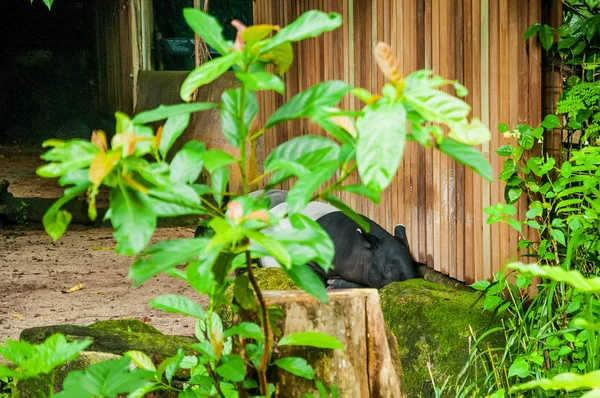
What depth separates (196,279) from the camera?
1.29m

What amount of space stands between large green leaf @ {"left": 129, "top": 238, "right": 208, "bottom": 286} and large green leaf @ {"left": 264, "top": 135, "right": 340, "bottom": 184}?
6.5 inches

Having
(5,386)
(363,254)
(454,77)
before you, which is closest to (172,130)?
(5,386)

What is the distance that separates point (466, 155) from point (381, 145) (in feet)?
0.60

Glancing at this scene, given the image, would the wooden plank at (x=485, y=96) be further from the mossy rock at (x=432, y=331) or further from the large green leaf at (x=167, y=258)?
the large green leaf at (x=167, y=258)

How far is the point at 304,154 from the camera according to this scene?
4.28ft

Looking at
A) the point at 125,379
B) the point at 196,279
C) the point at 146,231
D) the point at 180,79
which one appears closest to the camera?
the point at 146,231

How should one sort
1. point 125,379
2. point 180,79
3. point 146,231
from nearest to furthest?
point 146,231
point 125,379
point 180,79

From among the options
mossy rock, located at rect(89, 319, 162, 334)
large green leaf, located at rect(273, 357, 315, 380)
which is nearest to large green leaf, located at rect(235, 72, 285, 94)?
large green leaf, located at rect(273, 357, 315, 380)

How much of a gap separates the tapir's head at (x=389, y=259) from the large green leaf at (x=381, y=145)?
4.04 meters

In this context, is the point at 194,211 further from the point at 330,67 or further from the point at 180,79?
the point at 180,79

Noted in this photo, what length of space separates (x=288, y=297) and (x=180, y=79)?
8.81 metres

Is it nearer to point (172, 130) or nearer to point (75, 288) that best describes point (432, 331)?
point (172, 130)

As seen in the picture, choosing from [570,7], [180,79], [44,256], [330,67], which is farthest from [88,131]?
[570,7]

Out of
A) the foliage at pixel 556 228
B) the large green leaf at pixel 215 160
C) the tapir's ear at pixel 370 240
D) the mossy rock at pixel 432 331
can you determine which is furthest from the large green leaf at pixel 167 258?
the tapir's ear at pixel 370 240
